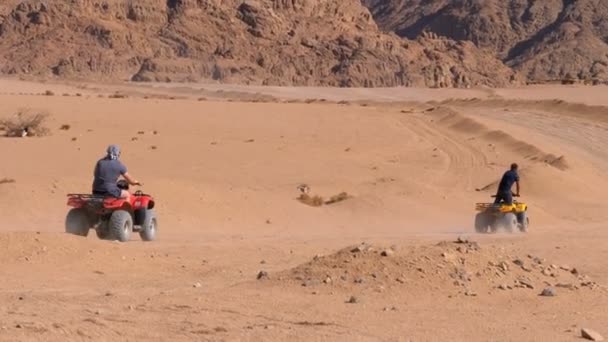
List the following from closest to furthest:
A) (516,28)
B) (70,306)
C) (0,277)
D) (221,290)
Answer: (70,306) → (221,290) → (0,277) → (516,28)

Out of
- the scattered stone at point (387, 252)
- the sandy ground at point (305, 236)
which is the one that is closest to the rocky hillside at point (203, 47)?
the sandy ground at point (305, 236)

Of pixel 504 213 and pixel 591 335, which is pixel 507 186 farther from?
pixel 591 335

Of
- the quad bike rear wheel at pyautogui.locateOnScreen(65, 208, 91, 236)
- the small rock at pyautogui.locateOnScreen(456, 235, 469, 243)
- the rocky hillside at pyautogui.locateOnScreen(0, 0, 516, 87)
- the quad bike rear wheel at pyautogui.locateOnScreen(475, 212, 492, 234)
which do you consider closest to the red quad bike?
the quad bike rear wheel at pyautogui.locateOnScreen(65, 208, 91, 236)

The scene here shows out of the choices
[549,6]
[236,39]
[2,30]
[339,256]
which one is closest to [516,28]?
[549,6]

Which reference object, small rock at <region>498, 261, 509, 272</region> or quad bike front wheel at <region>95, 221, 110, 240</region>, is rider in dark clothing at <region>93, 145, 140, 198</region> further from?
small rock at <region>498, 261, 509, 272</region>

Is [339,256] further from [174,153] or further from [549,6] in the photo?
[549,6]

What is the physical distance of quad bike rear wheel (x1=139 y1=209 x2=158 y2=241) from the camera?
17328mm

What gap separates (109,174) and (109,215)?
611 mm

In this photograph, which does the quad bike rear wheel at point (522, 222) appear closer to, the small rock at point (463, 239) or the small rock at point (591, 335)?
the small rock at point (463, 239)

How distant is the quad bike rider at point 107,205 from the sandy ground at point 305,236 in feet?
2.19

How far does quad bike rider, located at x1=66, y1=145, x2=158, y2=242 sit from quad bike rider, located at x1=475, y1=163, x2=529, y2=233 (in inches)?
260

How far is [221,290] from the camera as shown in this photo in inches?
483

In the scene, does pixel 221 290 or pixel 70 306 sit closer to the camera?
pixel 70 306

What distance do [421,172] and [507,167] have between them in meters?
2.79
